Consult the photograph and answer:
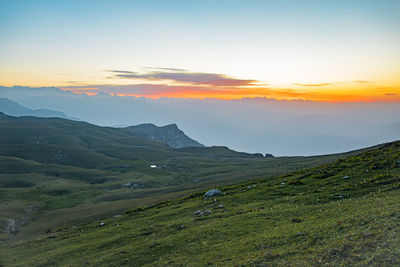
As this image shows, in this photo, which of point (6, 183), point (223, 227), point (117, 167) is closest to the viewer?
point (223, 227)

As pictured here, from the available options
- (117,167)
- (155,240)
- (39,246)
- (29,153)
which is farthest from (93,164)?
(155,240)

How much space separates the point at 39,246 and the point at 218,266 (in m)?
30.2

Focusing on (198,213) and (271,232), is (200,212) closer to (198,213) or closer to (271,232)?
(198,213)

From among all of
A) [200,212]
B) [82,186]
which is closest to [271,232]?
[200,212]

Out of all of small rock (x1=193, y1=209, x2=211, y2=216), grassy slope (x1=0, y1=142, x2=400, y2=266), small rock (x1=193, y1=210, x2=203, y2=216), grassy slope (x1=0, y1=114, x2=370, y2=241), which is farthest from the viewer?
grassy slope (x1=0, y1=114, x2=370, y2=241)

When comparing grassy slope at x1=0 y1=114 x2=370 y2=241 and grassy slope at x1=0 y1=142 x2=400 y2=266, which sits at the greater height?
Answer: grassy slope at x1=0 y1=142 x2=400 y2=266

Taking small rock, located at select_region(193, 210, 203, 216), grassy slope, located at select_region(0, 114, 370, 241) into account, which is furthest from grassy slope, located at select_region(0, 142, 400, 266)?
grassy slope, located at select_region(0, 114, 370, 241)

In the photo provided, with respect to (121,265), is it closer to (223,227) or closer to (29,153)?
(223,227)

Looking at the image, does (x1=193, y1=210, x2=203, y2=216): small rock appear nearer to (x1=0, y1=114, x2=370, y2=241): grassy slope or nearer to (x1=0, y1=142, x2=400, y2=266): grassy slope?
(x1=0, y1=142, x2=400, y2=266): grassy slope

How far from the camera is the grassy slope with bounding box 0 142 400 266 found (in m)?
15.6

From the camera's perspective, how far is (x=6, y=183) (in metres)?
110

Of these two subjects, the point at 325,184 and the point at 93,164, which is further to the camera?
the point at 93,164

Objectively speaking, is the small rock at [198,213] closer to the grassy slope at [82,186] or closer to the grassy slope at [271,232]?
the grassy slope at [271,232]

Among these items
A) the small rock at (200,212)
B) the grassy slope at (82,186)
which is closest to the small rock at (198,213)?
the small rock at (200,212)
